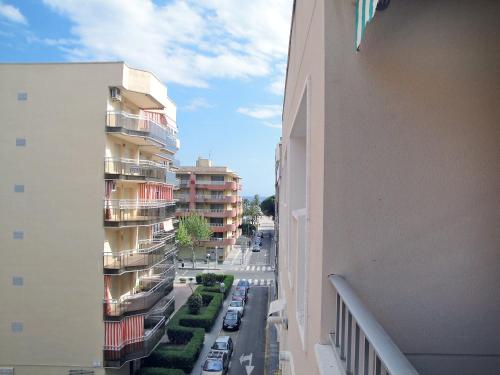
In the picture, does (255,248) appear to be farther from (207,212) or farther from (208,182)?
(208,182)

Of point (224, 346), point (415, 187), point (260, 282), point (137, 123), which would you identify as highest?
point (137, 123)

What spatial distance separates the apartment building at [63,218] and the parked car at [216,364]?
3.42m

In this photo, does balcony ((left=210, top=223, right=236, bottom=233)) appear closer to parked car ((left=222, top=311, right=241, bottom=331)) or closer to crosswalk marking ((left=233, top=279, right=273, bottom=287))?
crosswalk marking ((left=233, top=279, right=273, bottom=287))

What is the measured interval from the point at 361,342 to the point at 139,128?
43.4 feet

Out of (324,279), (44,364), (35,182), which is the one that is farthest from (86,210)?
(324,279)

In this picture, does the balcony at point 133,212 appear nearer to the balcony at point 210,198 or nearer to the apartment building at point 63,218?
the apartment building at point 63,218

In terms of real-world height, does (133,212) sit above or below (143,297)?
above

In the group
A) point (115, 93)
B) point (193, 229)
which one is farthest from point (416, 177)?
point (193, 229)

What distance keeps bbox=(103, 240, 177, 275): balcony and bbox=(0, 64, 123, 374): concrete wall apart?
0.37m

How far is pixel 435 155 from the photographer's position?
2361 millimetres

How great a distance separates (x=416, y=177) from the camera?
2.35 meters

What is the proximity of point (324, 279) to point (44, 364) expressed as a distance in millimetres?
13948

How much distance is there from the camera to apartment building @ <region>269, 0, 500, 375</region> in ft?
7.63

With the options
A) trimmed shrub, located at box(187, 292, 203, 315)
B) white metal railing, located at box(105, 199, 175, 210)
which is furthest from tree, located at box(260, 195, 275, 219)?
white metal railing, located at box(105, 199, 175, 210)
